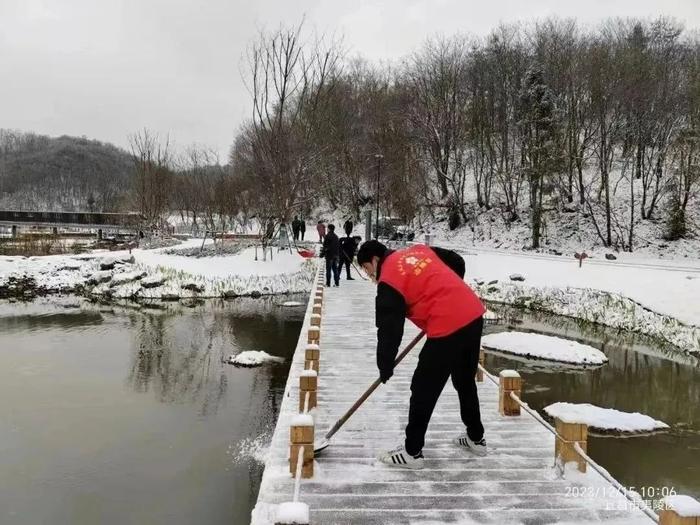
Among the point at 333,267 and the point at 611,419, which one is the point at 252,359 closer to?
the point at 333,267

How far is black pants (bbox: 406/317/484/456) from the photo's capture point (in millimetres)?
3830

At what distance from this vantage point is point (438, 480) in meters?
Answer: 3.99

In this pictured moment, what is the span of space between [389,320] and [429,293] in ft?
1.15

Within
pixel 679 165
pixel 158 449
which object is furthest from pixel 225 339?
pixel 679 165

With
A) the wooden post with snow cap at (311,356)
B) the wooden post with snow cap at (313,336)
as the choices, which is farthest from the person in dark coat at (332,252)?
the wooden post with snow cap at (311,356)

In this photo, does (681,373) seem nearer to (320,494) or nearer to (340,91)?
(320,494)

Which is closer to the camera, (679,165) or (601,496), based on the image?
(601,496)

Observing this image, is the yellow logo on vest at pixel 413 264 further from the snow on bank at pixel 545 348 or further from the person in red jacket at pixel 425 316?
the snow on bank at pixel 545 348

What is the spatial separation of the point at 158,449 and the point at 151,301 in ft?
43.4

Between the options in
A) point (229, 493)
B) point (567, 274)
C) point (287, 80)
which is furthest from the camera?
point (287, 80)

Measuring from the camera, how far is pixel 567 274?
63.2 feet

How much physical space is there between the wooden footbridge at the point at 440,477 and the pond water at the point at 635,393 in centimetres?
284

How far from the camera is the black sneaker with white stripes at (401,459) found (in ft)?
13.6

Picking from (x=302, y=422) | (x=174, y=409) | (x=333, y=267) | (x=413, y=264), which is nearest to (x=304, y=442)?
(x=302, y=422)
